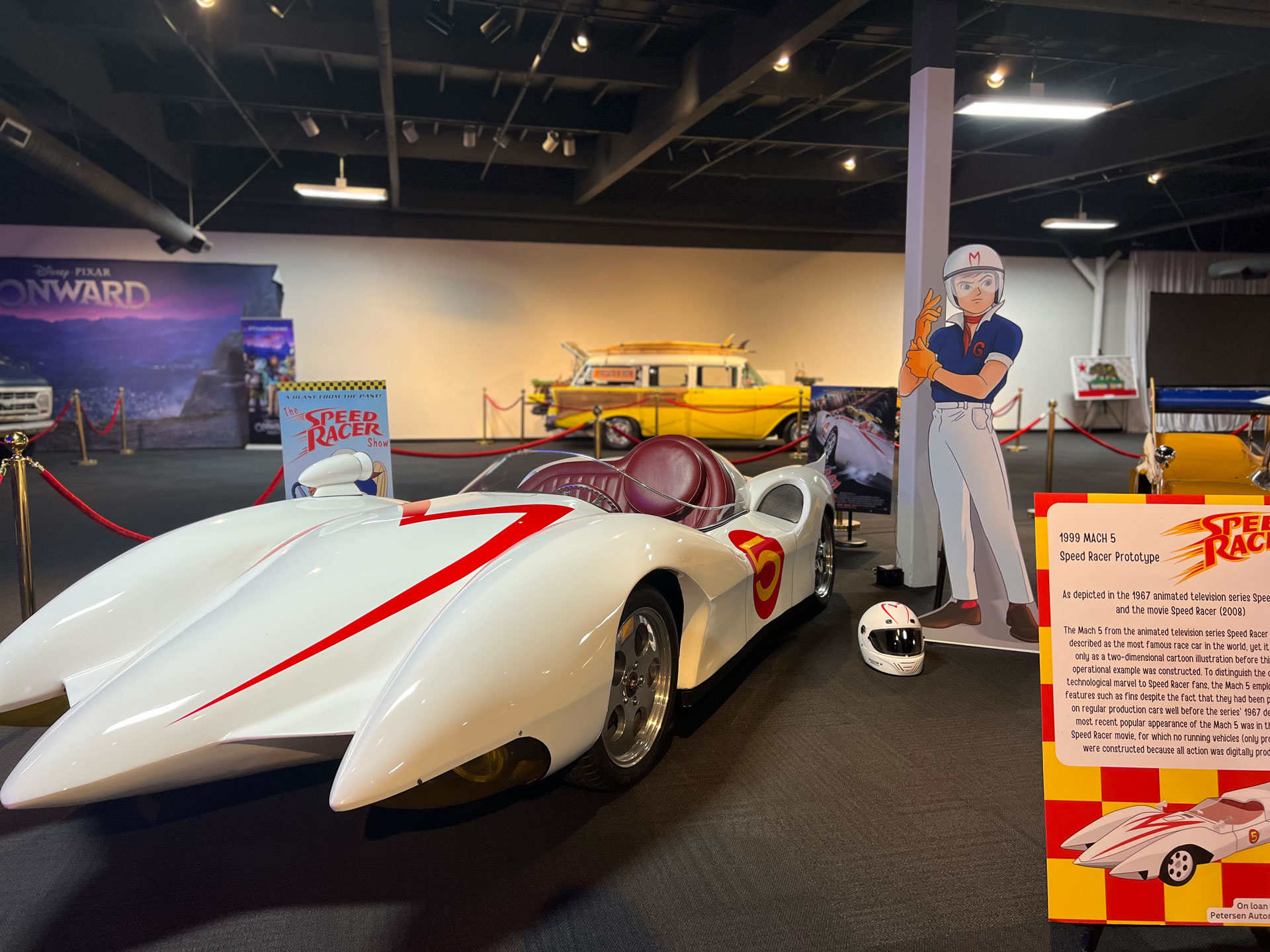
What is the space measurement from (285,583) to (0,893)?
942mm

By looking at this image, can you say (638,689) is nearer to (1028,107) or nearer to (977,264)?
(977,264)

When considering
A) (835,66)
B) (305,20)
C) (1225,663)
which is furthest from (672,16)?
(1225,663)

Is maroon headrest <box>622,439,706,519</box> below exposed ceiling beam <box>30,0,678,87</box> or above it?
below

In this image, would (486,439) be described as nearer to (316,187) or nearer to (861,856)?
(316,187)

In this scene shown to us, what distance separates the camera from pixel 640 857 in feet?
6.75

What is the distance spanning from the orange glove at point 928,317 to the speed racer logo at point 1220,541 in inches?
96.0

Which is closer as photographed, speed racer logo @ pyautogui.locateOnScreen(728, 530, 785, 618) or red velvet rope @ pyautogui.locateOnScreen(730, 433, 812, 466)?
speed racer logo @ pyautogui.locateOnScreen(728, 530, 785, 618)

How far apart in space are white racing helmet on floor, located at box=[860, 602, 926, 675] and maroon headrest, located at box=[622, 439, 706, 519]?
0.96 meters

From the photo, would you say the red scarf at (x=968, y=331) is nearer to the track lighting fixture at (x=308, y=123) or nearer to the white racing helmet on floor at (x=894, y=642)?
the white racing helmet on floor at (x=894, y=642)

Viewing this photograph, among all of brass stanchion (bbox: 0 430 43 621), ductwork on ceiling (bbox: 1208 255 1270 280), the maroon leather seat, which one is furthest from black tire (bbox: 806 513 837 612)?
ductwork on ceiling (bbox: 1208 255 1270 280)

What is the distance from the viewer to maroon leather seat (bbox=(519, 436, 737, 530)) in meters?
3.31

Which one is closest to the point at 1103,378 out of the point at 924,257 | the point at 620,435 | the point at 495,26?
the point at 620,435

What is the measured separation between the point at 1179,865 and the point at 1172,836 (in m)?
0.07

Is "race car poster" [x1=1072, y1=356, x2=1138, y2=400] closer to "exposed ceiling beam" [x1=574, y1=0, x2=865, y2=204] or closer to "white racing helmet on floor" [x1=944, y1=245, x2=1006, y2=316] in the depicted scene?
"exposed ceiling beam" [x1=574, y1=0, x2=865, y2=204]
